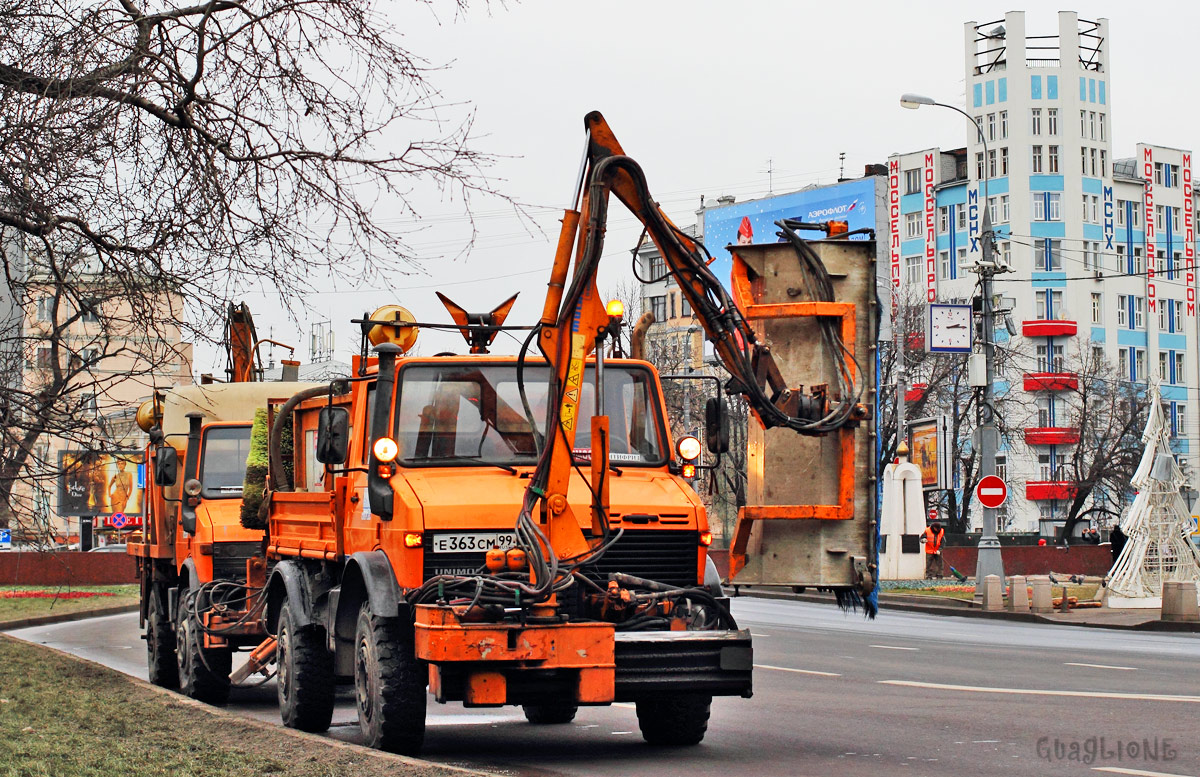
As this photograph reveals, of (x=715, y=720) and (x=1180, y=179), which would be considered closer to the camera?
(x=715, y=720)

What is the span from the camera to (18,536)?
1532 cm

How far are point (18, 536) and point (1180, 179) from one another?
105m

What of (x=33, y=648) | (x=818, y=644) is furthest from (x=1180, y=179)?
(x=33, y=648)

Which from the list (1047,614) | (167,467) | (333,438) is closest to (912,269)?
(1047,614)

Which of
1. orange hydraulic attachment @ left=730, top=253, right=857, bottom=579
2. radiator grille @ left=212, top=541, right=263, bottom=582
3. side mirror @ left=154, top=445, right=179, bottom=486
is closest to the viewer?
orange hydraulic attachment @ left=730, top=253, right=857, bottom=579

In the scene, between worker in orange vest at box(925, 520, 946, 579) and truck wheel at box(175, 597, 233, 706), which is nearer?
truck wheel at box(175, 597, 233, 706)

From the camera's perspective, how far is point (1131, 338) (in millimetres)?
106312

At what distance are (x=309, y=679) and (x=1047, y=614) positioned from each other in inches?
846

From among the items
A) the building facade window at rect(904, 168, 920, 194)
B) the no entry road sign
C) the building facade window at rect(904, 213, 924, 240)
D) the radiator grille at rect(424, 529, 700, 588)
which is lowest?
the radiator grille at rect(424, 529, 700, 588)

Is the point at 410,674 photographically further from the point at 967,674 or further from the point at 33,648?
the point at 33,648

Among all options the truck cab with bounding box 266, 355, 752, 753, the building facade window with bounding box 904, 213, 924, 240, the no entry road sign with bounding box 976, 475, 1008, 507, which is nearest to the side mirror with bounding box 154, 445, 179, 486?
the truck cab with bounding box 266, 355, 752, 753

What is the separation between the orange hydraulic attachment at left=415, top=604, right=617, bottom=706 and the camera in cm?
1012

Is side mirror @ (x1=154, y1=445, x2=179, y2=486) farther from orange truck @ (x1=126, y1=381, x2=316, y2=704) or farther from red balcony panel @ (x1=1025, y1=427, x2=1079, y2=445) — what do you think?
red balcony panel @ (x1=1025, y1=427, x2=1079, y2=445)

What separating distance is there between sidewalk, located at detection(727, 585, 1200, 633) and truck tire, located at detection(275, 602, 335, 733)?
536 inches
